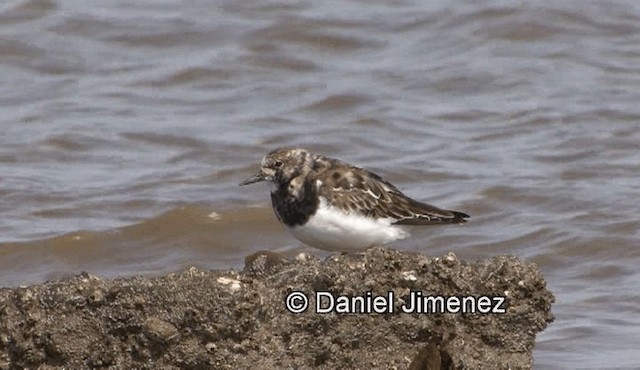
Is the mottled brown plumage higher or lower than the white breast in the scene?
higher

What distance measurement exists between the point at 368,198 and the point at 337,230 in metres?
0.29

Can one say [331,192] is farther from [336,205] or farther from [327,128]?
[327,128]

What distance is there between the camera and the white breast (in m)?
5.46

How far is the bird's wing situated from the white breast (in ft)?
0.12

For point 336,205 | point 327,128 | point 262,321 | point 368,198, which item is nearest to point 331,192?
point 336,205

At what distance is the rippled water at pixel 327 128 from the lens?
768 centimetres

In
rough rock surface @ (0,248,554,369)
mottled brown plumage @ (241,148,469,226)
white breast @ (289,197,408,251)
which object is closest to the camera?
rough rock surface @ (0,248,554,369)

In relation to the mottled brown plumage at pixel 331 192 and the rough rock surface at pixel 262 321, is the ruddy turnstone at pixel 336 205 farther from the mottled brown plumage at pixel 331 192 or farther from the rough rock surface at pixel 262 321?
the rough rock surface at pixel 262 321

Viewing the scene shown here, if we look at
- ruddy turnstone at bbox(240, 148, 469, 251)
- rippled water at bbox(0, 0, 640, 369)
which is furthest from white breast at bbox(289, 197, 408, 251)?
rippled water at bbox(0, 0, 640, 369)

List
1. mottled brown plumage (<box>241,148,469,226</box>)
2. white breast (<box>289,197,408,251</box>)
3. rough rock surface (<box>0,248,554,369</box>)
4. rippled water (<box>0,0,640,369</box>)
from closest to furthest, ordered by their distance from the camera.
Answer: rough rock surface (<box>0,248,554,369</box>) → white breast (<box>289,197,408,251</box>) → mottled brown plumage (<box>241,148,469,226</box>) → rippled water (<box>0,0,640,369</box>)

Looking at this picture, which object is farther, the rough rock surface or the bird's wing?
the bird's wing

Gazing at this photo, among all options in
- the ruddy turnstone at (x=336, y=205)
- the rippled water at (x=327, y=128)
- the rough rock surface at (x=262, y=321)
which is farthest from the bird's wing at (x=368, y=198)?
the rough rock surface at (x=262, y=321)

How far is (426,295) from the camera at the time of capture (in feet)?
14.1

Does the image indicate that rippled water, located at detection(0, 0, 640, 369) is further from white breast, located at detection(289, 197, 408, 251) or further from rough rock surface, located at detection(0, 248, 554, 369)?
rough rock surface, located at detection(0, 248, 554, 369)
